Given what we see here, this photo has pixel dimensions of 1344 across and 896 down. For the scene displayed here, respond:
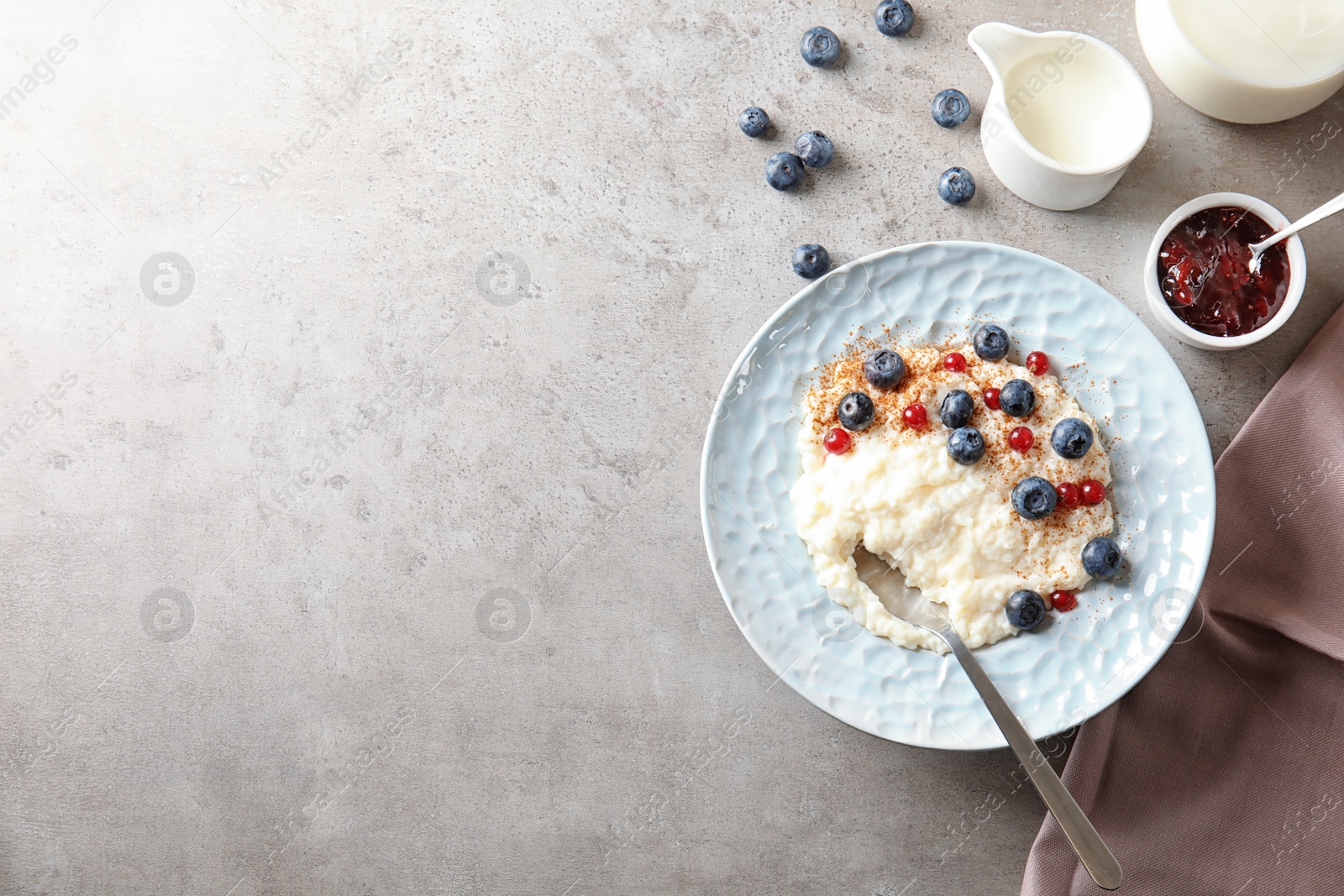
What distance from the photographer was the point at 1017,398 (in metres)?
2.06

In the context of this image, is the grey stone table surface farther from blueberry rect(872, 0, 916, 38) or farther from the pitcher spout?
the pitcher spout

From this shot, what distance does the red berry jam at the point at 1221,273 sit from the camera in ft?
7.22

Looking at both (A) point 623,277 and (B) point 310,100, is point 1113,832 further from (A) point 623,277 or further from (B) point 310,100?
(B) point 310,100

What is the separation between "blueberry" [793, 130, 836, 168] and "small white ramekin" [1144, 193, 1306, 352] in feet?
Result: 2.92

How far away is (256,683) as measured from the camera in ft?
8.47

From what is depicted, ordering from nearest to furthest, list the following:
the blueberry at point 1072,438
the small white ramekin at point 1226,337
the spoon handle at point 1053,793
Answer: the spoon handle at point 1053,793, the blueberry at point 1072,438, the small white ramekin at point 1226,337

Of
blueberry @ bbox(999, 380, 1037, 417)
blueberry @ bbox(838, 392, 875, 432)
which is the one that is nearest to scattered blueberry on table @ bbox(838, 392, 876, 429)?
blueberry @ bbox(838, 392, 875, 432)

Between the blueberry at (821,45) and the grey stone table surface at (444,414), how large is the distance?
74mm

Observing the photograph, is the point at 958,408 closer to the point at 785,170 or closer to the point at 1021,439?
the point at 1021,439

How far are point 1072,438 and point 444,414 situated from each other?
5.61 feet

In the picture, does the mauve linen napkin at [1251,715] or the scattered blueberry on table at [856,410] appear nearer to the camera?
the scattered blueberry on table at [856,410]

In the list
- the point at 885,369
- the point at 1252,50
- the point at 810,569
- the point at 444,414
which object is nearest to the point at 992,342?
the point at 885,369

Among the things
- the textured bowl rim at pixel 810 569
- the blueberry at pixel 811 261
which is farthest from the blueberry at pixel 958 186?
the blueberry at pixel 811 261

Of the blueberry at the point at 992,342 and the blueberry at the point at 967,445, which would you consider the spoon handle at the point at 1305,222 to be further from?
the blueberry at the point at 967,445
